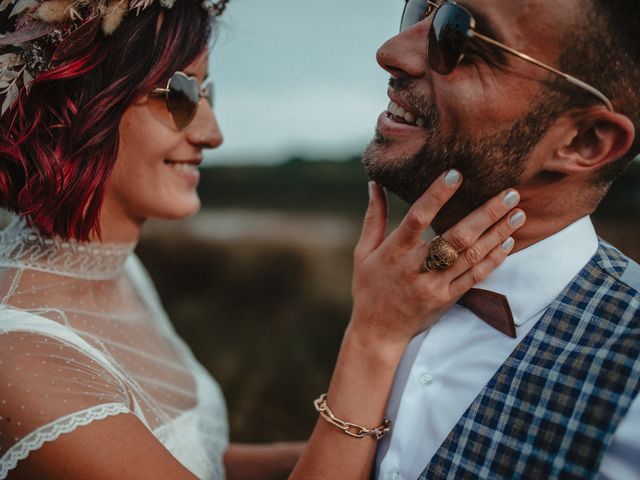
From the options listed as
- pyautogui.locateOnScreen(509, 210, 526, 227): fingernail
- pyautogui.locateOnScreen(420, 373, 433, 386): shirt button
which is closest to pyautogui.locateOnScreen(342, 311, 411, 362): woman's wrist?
pyautogui.locateOnScreen(420, 373, 433, 386): shirt button

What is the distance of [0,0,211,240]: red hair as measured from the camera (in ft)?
8.30

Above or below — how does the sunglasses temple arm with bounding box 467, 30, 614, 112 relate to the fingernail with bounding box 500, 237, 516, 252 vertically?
above

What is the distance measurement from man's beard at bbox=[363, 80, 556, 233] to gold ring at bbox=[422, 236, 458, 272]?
0.29 meters

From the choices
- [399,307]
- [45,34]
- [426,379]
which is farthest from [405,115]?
[45,34]

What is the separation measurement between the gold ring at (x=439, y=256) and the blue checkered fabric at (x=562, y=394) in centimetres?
36

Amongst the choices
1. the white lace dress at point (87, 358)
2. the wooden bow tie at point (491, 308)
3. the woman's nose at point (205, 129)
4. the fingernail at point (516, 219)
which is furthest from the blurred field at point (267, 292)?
the fingernail at point (516, 219)

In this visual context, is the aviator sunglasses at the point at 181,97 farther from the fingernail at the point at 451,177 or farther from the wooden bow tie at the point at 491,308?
the wooden bow tie at the point at 491,308

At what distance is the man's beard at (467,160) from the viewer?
84.0 inches

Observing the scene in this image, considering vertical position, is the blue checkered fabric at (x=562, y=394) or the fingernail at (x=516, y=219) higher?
the fingernail at (x=516, y=219)

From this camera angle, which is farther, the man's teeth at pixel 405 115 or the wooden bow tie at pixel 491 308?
the man's teeth at pixel 405 115

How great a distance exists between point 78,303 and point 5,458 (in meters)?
0.78

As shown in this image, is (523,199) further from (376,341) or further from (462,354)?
(376,341)

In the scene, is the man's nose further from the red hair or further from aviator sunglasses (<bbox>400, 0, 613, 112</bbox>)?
the red hair

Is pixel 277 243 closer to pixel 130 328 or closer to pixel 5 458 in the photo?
pixel 130 328
